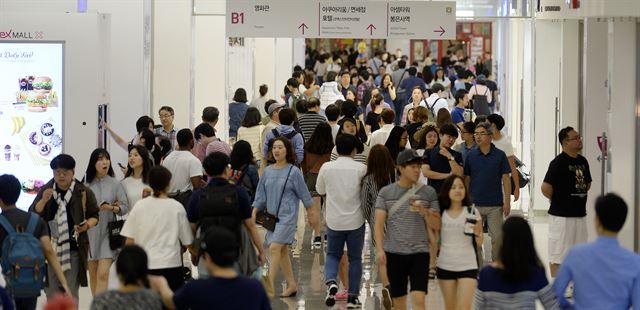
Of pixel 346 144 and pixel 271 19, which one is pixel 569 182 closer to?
pixel 346 144

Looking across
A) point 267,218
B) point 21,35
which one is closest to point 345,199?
point 267,218

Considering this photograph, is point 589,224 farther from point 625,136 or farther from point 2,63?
point 2,63

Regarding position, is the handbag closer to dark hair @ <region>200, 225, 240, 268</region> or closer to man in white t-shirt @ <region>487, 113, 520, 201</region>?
man in white t-shirt @ <region>487, 113, 520, 201</region>

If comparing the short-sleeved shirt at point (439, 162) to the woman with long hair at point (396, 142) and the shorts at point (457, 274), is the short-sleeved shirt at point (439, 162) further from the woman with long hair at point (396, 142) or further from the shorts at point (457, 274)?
the shorts at point (457, 274)

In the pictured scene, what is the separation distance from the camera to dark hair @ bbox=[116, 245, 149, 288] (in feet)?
19.4

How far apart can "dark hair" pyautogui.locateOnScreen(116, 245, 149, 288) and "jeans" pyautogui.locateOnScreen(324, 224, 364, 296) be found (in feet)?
A: 15.4

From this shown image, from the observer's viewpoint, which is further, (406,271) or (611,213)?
(406,271)

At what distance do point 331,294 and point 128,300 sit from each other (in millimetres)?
4969

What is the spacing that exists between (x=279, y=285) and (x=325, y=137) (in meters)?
1.69

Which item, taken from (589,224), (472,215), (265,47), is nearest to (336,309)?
(472,215)

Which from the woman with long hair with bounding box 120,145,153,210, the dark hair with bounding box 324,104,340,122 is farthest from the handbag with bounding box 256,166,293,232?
the dark hair with bounding box 324,104,340,122

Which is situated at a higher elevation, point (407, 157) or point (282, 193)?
point (407, 157)

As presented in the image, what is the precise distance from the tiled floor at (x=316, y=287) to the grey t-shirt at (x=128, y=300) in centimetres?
481

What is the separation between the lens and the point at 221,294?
592 centimetres
